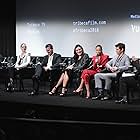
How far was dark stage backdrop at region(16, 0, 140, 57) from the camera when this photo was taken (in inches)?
307

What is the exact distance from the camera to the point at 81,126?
5.00ft

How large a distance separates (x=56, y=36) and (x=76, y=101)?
301 cm

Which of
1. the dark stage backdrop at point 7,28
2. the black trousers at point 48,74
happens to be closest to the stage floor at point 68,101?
the black trousers at point 48,74

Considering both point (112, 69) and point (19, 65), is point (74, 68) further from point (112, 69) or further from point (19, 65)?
point (19, 65)

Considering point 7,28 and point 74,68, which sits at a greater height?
point 7,28

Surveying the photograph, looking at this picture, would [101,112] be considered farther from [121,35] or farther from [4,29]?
[4,29]

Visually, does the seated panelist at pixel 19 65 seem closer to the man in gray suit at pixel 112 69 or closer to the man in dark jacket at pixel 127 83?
the man in gray suit at pixel 112 69

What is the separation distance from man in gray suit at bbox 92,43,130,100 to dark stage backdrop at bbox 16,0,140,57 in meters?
1.71

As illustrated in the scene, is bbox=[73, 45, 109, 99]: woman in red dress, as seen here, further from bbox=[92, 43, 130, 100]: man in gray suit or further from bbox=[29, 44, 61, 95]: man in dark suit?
bbox=[29, 44, 61, 95]: man in dark suit

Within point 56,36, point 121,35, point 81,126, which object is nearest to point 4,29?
point 56,36

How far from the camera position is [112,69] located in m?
6.01

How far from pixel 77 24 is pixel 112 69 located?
267cm

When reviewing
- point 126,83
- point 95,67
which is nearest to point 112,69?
point 126,83

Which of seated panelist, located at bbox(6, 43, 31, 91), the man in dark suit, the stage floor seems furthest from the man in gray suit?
seated panelist, located at bbox(6, 43, 31, 91)
